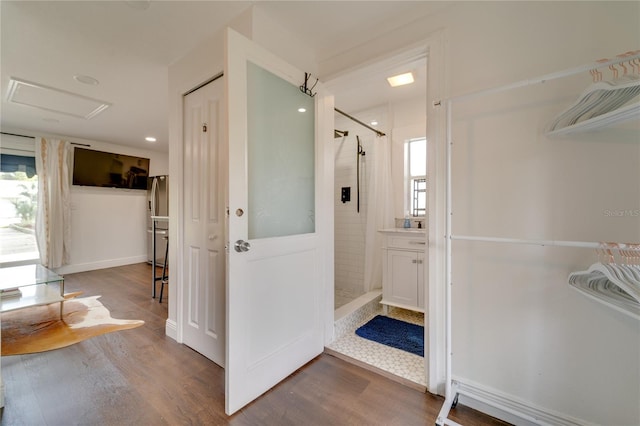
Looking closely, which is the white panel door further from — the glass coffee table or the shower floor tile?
the glass coffee table

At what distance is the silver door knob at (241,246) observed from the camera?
1.42m

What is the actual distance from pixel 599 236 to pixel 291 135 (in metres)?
1.82

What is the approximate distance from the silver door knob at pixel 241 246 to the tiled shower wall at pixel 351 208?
7.24 ft

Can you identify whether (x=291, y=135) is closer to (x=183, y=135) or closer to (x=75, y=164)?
(x=183, y=135)

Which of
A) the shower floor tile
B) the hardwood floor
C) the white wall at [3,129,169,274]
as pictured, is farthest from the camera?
the white wall at [3,129,169,274]

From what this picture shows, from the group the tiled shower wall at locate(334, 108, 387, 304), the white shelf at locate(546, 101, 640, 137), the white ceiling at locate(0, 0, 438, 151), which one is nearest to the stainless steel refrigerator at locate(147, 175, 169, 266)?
the white ceiling at locate(0, 0, 438, 151)

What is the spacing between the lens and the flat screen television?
4.65 m

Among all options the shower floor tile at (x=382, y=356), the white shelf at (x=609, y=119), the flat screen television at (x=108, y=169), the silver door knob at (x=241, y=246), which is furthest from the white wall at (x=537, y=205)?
the flat screen television at (x=108, y=169)

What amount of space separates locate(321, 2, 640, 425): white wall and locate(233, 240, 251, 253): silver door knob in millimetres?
1210

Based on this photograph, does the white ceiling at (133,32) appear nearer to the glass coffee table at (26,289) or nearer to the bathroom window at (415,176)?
the bathroom window at (415,176)

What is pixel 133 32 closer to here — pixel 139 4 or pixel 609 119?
pixel 139 4

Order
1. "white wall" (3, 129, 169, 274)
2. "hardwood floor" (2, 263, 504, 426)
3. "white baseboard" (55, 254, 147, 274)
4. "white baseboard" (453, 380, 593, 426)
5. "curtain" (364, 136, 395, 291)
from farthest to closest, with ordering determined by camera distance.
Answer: "white wall" (3, 129, 169, 274), "white baseboard" (55, 254, 147, 274), "curtain" (364, 136, 395, 291), "hardwood floor" (2, 263, 504, 426), "white baseboard" (453, 380, 593, 426)

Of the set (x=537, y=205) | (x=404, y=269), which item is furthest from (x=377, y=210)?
(x=537, y=205)

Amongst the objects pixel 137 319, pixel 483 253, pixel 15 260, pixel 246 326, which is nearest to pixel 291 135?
pixel 246 326
